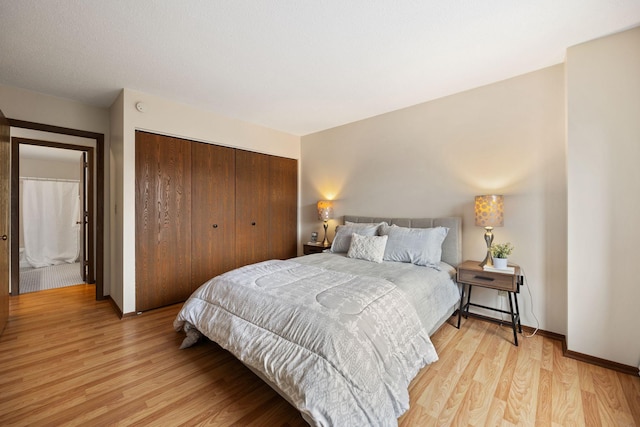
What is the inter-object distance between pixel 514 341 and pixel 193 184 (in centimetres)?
382

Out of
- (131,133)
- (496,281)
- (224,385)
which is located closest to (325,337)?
(224,385)

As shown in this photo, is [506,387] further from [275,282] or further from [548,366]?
[275,282]

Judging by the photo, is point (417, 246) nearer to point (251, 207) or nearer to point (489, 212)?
point (489, 212)

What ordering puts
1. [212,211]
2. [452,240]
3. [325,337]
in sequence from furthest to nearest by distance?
1. [212,211]
2. [452,240]
3. [325,337]

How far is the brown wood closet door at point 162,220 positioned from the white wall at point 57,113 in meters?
0.88

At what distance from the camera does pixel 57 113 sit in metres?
3.03

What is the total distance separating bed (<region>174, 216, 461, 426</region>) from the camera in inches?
49.4

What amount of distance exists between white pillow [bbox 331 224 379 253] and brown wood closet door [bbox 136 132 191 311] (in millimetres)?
1907

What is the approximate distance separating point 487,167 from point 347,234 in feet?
5.57

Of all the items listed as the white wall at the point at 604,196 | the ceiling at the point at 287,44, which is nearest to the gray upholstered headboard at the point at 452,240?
the white wall at the point at 604,196

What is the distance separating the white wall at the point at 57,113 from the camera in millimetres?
2771

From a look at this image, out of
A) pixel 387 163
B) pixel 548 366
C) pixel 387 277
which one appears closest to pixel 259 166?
pixel 387 163

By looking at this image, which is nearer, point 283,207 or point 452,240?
point 452,240

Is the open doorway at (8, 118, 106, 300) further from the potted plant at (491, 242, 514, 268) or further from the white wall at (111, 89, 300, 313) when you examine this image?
the potted plant at (491, 242, 514, 268)
